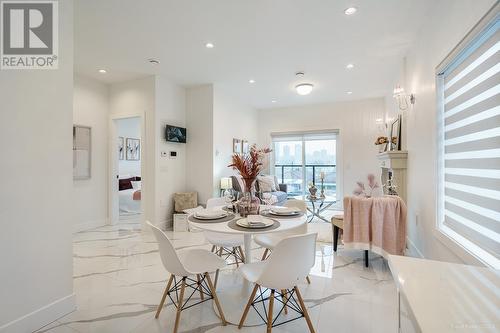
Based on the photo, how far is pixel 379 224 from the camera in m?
2.58

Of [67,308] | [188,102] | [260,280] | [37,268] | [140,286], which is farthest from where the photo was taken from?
[188,102]

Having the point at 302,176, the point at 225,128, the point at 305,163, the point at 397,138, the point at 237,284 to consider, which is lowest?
the point at 237,284

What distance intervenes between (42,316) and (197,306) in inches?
42.9

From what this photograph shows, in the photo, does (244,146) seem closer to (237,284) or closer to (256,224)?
(237,284)

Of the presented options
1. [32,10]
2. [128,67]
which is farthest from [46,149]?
[128,67]

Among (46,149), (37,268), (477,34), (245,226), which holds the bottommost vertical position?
(37,268)

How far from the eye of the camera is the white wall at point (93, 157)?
416cm

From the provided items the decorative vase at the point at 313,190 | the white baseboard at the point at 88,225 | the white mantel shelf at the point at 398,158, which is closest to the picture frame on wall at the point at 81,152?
the white baseboard at the point at 88,225

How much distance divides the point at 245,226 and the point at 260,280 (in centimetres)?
38

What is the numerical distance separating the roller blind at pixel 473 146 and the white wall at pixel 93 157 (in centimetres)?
513

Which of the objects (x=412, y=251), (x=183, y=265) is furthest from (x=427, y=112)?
(x=183, y=265)

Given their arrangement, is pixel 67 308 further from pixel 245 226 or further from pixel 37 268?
pixel 245 226

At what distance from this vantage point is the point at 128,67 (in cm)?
383

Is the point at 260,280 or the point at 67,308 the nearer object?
the point at 260,280
